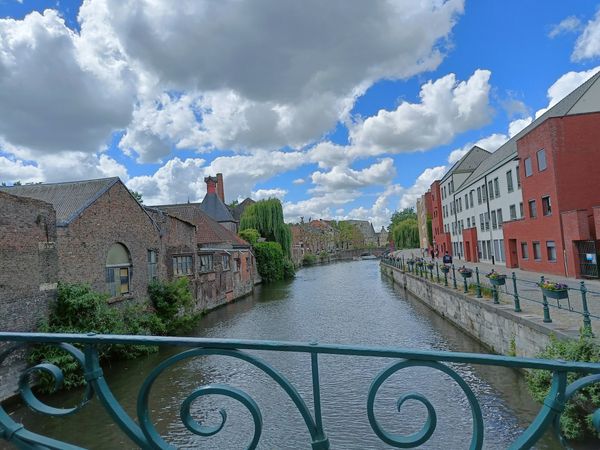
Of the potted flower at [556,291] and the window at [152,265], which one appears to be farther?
the window at [152,265]

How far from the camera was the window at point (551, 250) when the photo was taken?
1942 centimetres

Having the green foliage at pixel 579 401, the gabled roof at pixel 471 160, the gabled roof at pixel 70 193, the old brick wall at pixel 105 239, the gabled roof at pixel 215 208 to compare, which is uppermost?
the gabled roof at pixel 471 160

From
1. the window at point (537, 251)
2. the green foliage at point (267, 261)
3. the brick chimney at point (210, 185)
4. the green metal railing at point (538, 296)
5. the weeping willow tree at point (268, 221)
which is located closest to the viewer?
the green metal railing at point (538, 296)

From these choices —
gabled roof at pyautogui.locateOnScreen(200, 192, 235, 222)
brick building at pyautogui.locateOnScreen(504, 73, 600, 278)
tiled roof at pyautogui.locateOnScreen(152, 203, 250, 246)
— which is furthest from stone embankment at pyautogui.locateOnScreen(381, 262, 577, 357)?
gabled roof at pyautogui.locateOnScreen(200, 192, 235, 222)

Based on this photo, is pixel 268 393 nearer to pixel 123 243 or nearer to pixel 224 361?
pixel 224 361

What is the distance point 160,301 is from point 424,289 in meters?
14.6

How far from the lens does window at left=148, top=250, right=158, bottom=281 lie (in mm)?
17633

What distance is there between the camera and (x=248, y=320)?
68.1 feet

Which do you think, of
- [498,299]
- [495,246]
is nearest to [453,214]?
[495,246]

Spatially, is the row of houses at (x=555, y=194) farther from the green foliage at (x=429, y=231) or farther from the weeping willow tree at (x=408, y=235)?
the weeping willow tree at (x=408, y=235)

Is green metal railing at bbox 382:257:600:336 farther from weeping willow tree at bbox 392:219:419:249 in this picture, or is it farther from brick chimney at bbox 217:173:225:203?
weeping willow tree at bbox 392:219:419:249

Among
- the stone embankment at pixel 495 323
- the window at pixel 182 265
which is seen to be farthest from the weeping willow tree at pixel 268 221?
the stone embankment at pixel 495 323

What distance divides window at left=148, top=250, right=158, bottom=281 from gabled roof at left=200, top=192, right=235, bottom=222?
30.8m

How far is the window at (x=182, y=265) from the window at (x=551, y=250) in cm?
1958
